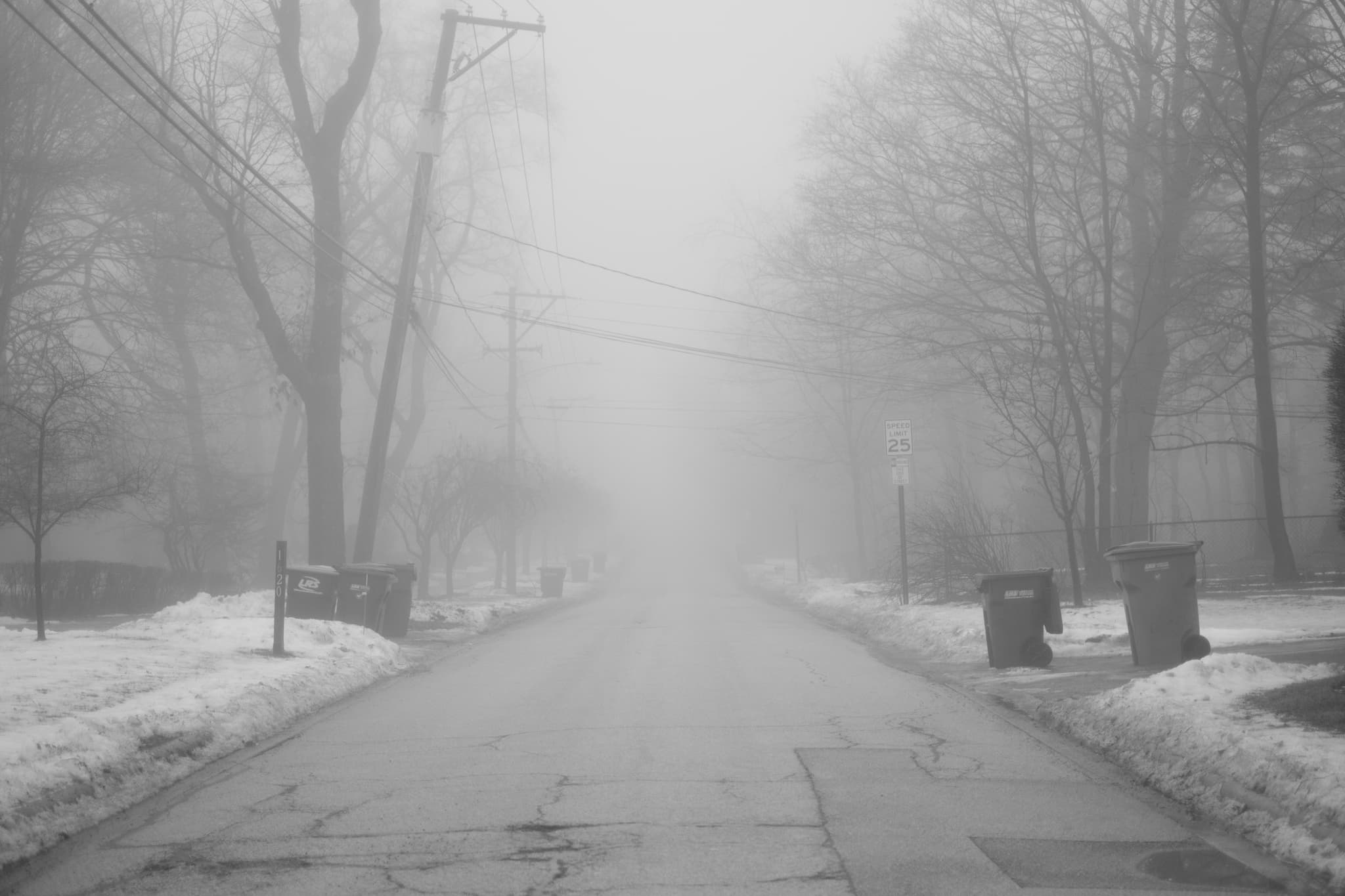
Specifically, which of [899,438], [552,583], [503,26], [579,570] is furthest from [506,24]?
[579,570]

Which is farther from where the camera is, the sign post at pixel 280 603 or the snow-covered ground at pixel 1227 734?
the sign post at pixel 280 603

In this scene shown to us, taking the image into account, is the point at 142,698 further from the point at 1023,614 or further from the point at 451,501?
the point at 451,501

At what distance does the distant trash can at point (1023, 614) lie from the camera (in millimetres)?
13211

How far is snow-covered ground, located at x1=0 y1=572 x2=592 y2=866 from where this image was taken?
22.3 ft

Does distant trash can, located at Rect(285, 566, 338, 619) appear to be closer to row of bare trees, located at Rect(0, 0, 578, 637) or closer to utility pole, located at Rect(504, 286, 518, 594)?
row of bare trees, located at Rect(0, 0, 578, 637)

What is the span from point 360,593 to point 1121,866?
560 inches

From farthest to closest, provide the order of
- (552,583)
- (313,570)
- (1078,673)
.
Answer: (552,583)
(313,570)
(1078,673)

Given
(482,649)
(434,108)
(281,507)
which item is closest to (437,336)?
(281,507)

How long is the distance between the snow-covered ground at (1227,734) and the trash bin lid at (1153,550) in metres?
1.39

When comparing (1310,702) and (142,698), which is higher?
(142,698)

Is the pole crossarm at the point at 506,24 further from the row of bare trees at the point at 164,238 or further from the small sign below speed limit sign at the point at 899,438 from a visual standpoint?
the small sign below speed limit sign at the point at 899,438

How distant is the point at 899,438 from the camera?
24.1 metres

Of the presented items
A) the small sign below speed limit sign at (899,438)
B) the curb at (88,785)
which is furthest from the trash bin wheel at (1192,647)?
the small sign below speed limit sign at (899,438)

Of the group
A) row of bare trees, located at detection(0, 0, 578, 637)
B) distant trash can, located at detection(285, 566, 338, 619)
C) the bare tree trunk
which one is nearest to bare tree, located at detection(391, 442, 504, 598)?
row of bare trees, located at detection(0, 0, 578, 637)
